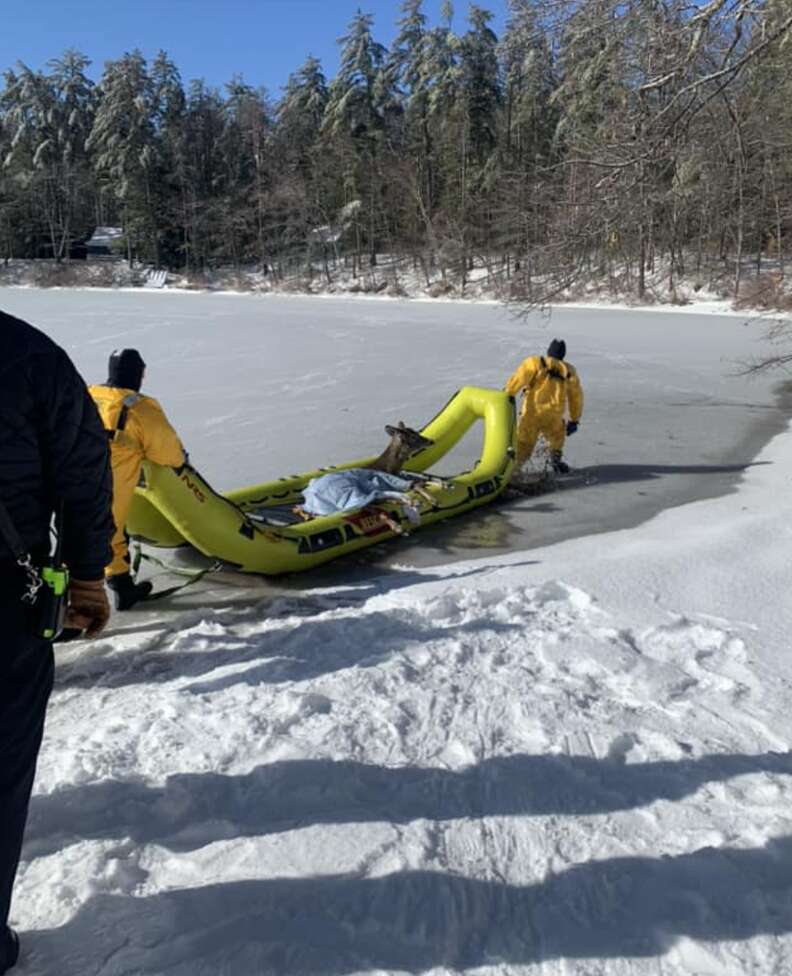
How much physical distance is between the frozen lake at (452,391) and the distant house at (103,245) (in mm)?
26435

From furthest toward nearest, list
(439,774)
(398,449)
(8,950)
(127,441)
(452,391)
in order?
(452,391), (398,449), (127,441), (439,774), (8,950)

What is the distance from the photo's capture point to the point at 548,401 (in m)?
7.65

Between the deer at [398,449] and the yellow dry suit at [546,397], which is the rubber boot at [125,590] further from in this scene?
the yellow dry suit at [546,397]

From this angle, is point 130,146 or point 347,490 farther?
point 130,146

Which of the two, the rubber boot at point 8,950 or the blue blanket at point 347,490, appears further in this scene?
the blue blanket at point 347,490

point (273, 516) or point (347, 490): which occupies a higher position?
point (347, 490)

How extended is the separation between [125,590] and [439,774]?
97.8 inches

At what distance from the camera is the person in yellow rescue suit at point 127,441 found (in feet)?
14.0

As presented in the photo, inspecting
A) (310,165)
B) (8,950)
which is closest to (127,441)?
(8,950)

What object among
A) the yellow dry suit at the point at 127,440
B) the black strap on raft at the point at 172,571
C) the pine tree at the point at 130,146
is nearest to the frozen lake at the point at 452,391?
the black strap on raft at the point at 172,571

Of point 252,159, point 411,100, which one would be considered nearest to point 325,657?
point 411,100

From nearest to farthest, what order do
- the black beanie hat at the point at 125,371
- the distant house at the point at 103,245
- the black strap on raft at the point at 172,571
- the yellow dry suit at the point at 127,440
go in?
the yellow dry suit at the point at 127,440 < the black beanie hat at the point at 125,371 < the black strap on raft at the point at 172,571 < the distant house at the point at 103,245

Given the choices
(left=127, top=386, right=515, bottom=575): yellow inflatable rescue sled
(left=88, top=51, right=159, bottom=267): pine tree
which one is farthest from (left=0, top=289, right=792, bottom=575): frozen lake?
(left=88, top=51, right=159, bottom=267): pine tree

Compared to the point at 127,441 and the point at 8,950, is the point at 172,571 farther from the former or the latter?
→ the point at 8,950
